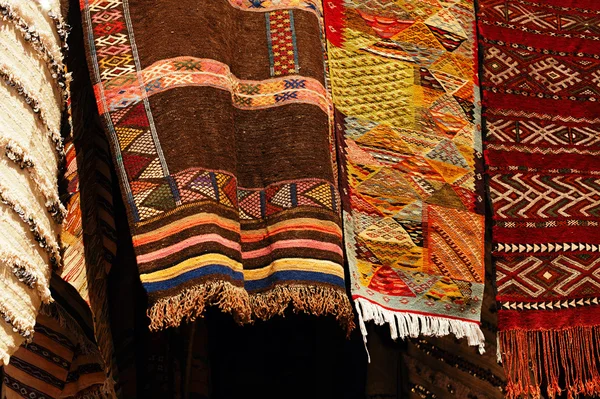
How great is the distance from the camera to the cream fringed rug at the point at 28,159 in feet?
4.11

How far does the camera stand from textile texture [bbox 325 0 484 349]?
172 centimetres

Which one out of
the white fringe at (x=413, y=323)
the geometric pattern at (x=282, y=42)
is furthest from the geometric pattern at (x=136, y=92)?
the white fringe at (x=413, y=323)

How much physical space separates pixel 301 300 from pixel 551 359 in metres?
0.80

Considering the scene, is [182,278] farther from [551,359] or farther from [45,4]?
[551,359]

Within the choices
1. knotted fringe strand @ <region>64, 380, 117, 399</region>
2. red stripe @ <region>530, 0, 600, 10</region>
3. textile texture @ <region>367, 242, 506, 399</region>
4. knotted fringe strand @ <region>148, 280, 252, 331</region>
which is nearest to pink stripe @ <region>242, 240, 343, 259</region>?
knotted fringe strand @ <region>148, 280, 252, 331</region>

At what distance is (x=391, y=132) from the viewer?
1792mm

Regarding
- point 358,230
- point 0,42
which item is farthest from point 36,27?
point 358,230

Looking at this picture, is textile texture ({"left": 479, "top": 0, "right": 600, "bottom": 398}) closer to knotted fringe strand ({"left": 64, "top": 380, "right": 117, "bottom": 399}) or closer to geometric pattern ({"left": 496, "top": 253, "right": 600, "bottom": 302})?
geometric pattern ({"left": 496, "top": 253, "right": 600, "bottom": 302})

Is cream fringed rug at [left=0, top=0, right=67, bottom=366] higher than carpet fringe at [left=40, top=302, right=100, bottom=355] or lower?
higher

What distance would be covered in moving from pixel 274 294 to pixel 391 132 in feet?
1.71

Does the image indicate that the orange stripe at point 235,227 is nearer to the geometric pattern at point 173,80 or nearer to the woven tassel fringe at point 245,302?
the woven tassel fringe at point 245,302

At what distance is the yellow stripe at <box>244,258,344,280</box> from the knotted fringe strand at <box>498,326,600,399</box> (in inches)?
24.0

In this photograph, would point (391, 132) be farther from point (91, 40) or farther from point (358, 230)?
point (91, 40)

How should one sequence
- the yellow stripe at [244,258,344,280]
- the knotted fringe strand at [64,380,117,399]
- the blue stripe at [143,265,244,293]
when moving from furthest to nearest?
the knotted fringe strand at [64,380,117,399], the yellow stripe at [244,258,344,280], the blue stripe at [143,265,244,293]
